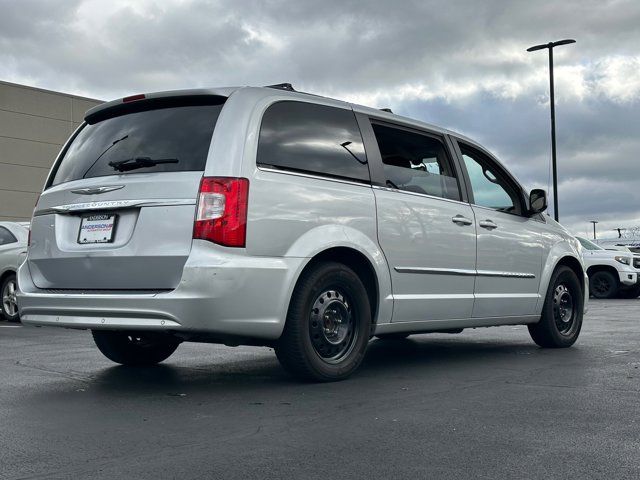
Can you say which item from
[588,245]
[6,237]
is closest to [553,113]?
[588,245]

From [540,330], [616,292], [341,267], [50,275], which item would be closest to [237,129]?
[341,267]

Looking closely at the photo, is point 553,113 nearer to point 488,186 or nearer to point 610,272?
Result: point 610,272

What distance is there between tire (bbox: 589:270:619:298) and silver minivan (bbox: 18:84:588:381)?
15818mm

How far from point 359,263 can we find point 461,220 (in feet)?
4.19

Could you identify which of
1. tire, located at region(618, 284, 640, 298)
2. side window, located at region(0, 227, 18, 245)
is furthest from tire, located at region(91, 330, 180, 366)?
tire, located at region(618, 284, 640, 298)

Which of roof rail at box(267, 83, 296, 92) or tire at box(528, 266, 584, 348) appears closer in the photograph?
roof rail at box(267, 83, 296, 92)

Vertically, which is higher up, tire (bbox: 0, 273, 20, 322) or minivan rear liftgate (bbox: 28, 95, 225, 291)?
minivan rear liftgate (bbox: 28, 95, 225, 291)

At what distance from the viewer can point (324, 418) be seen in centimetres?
478

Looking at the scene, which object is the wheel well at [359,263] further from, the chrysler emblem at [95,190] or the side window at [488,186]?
the side window at [488,186]

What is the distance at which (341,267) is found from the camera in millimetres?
6066

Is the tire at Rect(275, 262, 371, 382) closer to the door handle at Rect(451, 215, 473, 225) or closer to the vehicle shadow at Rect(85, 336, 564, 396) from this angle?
the vehicle shadow at Rect(85, 336, 564, 396)

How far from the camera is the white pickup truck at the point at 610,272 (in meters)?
22.0

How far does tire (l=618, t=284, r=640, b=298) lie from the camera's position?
22.5m

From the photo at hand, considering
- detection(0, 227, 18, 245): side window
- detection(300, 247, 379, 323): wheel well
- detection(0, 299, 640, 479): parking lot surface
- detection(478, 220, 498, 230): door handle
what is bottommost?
detection(0, 299, 640, 479): parking lot surface
